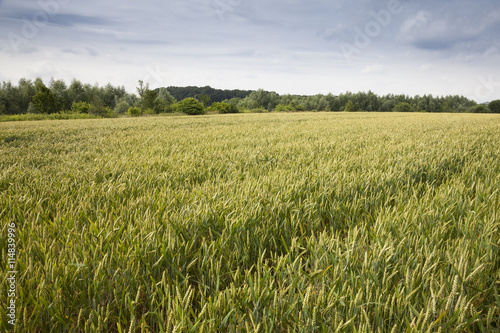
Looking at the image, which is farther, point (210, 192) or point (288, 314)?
point (210, 192)

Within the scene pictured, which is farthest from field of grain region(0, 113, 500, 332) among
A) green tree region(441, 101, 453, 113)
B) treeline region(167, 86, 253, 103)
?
treeline region(167, 86, 253, 103)

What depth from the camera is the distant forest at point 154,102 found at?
45628mm

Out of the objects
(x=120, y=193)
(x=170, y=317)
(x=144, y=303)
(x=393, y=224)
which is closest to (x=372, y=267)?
(x=393, y=224)

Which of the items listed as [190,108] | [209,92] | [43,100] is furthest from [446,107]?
[43,100]

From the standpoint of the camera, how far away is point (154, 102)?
45.9 metres

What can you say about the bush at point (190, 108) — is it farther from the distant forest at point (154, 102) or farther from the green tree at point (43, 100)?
the green tree at point (43, 100)

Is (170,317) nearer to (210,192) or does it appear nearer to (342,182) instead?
(210,192)

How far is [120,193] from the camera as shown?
75.6 inches

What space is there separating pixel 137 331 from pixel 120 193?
49.1 inches

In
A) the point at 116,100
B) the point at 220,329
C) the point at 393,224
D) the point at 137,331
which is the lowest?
the point at 137,331

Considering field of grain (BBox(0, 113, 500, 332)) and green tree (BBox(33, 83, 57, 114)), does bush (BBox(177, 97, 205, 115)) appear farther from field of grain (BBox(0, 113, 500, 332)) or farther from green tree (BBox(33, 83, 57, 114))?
field of grain (BBox(0, 113, 500, 332))

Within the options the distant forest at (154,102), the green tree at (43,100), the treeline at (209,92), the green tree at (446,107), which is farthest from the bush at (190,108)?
the treeline at (209,92)

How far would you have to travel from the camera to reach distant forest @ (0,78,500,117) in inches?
1796

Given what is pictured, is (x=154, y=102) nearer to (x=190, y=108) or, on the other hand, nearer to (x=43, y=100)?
(x=190, y=108)
